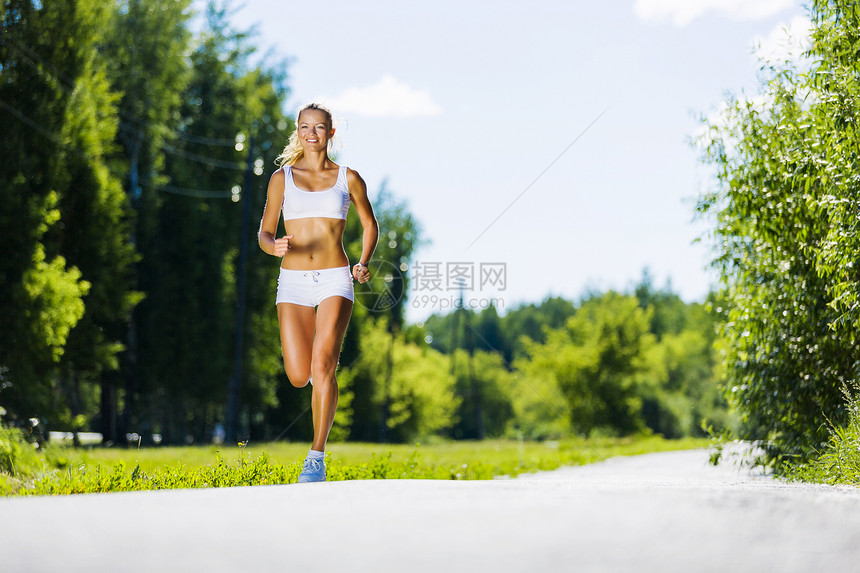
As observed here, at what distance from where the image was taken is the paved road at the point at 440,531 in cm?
364

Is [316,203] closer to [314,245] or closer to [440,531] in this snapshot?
[314,245]

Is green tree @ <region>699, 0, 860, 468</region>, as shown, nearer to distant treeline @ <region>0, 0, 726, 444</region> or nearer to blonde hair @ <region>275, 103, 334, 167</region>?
blonde hair @ <region>275, 103, 334, 167</region>

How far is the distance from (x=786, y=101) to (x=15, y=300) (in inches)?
562

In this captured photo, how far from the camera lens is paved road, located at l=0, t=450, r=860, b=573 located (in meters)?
3.64

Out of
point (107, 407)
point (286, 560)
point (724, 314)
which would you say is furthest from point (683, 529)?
point (107, 407)

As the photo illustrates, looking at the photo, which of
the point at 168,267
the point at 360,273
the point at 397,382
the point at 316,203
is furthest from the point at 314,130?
the point at 397,382

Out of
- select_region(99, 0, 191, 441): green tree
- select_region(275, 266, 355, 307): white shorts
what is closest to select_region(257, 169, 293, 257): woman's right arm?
select_region(275, 266, 355, 307): white shorts

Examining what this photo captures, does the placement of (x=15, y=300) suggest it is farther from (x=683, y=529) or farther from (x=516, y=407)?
(x=516, y=407)

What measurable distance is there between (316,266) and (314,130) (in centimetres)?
106

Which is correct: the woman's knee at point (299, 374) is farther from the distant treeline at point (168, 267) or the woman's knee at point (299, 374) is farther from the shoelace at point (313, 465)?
the distant treeline at point (168, 267)

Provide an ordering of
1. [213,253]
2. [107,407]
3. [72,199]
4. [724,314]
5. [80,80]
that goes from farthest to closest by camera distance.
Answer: [213,253]
[107,407]
[72,199]
[80,80]
[724,314]

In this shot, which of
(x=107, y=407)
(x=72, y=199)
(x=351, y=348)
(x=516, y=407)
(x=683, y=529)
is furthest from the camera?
(x=516, y=407)

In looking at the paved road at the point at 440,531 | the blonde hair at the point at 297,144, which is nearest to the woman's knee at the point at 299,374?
the blonde hair at the point at 297,144

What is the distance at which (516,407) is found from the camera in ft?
291
